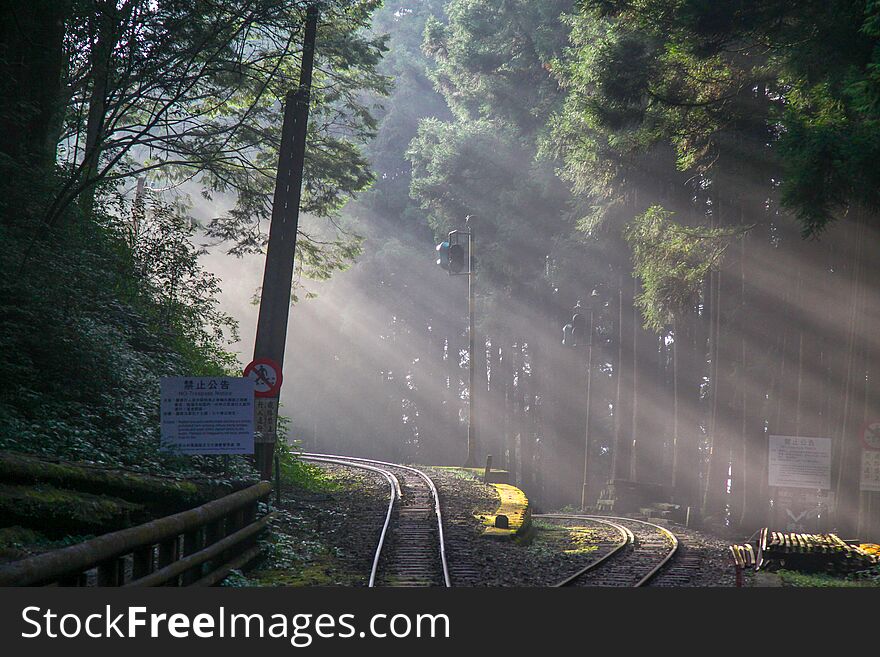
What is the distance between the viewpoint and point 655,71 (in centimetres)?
1711

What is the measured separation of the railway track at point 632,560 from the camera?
40.0 feet

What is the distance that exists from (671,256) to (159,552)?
15027mm

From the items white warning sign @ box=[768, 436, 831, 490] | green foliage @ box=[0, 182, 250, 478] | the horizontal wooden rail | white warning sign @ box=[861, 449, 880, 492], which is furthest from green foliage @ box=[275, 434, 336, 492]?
white warning sign @ box=[861, 449, 880, 492]

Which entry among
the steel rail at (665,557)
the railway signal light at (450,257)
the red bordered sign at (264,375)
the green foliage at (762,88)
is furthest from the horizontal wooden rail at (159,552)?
the railway signal light at (450,257)

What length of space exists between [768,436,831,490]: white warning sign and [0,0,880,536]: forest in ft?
1.20

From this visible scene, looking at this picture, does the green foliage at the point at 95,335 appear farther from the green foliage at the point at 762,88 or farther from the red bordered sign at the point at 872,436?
the red bordered sign at the point at 872,436

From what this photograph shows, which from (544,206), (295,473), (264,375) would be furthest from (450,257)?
(544,206)

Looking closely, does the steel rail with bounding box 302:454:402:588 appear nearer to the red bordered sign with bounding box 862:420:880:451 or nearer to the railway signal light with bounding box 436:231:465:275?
the railway signal light with bounding box 436:231:465:275

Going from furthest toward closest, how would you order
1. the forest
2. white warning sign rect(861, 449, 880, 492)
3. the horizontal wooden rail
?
white warning sign rect(861, 449, 880, 492)
the forest
the horizontal wooden rail

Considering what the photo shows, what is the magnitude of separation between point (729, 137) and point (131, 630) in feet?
49.8

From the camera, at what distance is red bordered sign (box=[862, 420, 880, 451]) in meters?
14.7

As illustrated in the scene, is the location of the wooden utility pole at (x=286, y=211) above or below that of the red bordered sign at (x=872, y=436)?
above

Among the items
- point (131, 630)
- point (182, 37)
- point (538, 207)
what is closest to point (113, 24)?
point (182, 37)

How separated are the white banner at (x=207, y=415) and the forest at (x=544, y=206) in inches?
21.3
